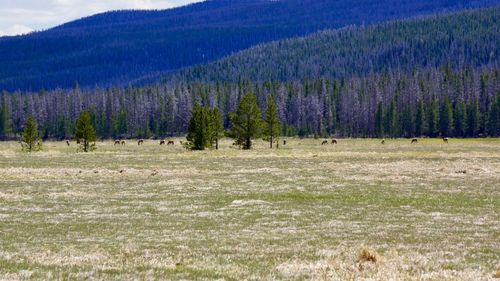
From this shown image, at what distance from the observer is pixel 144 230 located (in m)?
26.0

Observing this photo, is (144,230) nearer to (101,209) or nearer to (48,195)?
(101,209)

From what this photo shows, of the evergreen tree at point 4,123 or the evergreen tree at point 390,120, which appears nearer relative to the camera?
the evergreen tree at point 390,120

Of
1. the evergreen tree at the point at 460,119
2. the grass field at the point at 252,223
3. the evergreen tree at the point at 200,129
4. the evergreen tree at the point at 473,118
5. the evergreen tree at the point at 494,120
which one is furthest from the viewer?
the evergreen tree at the point at 460,119

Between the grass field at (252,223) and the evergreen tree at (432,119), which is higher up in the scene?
the evergreen tree at (432,119)

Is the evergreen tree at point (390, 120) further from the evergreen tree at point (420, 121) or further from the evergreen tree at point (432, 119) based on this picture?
the evergreen tree at point (432, 119)

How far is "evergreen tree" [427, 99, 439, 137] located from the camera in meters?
157

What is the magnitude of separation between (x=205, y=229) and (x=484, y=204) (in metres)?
15.8

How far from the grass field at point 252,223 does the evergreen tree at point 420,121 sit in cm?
10021

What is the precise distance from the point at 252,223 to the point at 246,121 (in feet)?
242

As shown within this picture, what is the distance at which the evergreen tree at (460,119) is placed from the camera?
157 meters

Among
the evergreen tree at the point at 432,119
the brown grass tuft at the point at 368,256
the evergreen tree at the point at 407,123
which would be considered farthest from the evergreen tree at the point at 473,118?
the brown grass tuft at the point at 368,256

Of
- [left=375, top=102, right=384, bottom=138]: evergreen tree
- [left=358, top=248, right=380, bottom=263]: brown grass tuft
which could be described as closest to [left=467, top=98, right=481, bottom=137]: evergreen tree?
[left=375, top=102, right=384, bottom=138]: evergreen tree

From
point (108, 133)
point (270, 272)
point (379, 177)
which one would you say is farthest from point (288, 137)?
point (270, 272)

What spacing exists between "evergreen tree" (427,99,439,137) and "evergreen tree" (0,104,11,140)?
119184 millimetres
